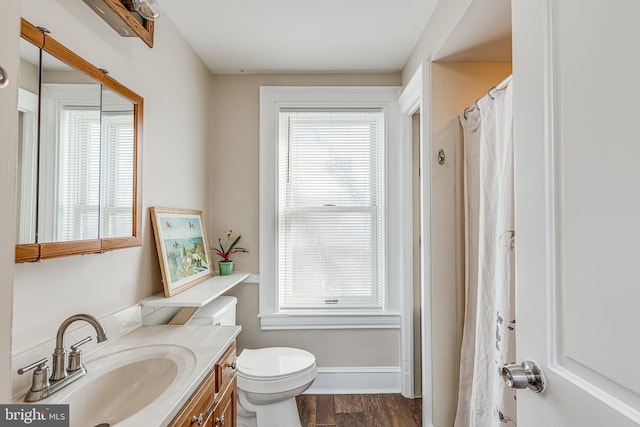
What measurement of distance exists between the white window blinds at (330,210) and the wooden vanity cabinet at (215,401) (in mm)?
1082

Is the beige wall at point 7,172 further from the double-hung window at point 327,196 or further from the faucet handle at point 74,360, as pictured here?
the double-hung window at point 327,196

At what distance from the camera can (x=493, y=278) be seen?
147 cm

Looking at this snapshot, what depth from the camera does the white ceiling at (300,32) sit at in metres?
1.77

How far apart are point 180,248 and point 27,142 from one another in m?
1.03

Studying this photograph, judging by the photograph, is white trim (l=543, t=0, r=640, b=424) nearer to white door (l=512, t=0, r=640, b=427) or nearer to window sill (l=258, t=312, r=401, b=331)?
white door (l=512, t=0, r=640, b=427)

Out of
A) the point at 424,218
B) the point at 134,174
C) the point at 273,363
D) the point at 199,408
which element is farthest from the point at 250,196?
the point at 199,408

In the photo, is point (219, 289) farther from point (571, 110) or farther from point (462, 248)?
point (571, 110)

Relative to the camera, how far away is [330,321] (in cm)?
245

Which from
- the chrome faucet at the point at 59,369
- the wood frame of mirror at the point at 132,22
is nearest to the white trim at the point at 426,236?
the wood frame of mirror at the point at 132,22

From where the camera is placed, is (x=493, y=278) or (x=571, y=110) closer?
(x=571, y=110)

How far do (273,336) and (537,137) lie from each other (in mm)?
2184

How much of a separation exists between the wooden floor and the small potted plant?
1.05 meters

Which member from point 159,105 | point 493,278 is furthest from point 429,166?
point 159,105

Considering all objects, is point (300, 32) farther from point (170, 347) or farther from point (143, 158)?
point (170, 347)
